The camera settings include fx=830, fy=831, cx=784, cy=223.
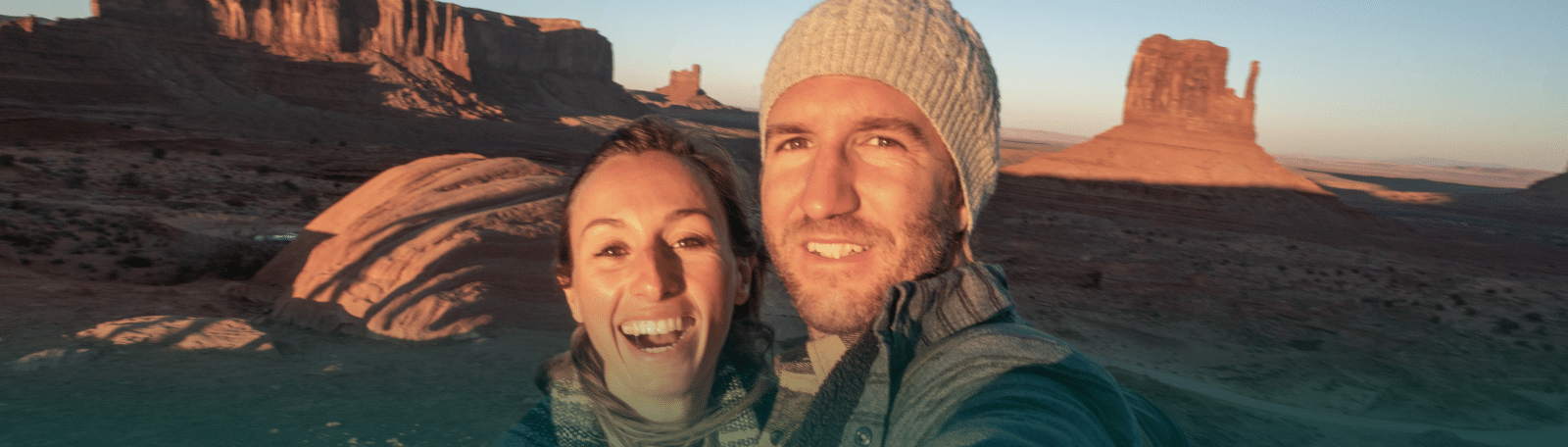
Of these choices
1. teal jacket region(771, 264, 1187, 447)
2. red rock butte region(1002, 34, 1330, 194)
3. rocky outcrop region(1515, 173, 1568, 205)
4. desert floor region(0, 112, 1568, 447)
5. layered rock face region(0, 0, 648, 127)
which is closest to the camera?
teal jacket region(771, 264, 1187, 447)

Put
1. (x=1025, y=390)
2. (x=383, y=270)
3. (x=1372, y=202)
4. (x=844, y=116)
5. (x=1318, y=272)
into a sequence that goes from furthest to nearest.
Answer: (x=1372, y=202)
(x=1318, y=272)
(x=383, y=270)
(x=844, y=116)
(x=1025, y=390)

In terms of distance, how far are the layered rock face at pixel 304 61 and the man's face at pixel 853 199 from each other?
129 feet

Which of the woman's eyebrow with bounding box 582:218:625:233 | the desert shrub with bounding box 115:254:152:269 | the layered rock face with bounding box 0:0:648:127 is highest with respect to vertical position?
the layered rock face with bounding box 0:0:648:127

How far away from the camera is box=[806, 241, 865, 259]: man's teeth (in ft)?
5.70

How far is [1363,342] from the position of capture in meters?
8.10

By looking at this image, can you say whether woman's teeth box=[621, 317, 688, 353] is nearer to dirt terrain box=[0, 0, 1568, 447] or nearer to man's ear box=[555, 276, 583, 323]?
man's ear box=[555, 276, 583, 323]

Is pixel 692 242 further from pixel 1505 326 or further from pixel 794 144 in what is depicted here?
pixel 1505 326

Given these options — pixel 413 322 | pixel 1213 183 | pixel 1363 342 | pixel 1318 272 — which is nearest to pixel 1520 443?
pixel 1363 342

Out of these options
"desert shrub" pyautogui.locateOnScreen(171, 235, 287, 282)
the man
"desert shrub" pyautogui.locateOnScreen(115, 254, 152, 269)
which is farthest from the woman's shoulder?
"desert shrub" pyautogui.locateOnScreen(115, 254, 152, 269)

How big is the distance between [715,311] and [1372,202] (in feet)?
168

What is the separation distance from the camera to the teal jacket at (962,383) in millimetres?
1137

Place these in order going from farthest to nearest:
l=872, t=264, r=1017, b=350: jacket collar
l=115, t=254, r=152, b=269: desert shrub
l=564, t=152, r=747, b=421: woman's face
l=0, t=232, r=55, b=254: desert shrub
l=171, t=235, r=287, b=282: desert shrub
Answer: l=171, t=235, r=287, b=282: desert shrub
l=115, t=254, r=152, b=269: desert shrub
l=0, t=232, r=55, b=254: desert shrub
l=564, t=152, r=747, b=421: woman's face
l=872, t=264, r=1017, b=350: jacket collar

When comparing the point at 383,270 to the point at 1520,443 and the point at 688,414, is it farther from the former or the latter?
the point at 1520,443

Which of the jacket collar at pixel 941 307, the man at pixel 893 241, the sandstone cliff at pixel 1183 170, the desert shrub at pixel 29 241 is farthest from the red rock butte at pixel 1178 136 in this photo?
the jacket collar at pixel 941 307
